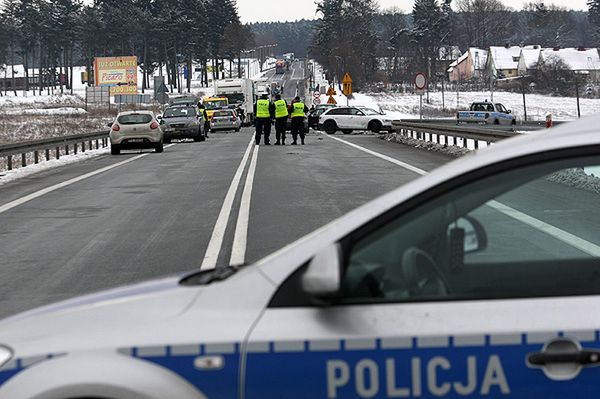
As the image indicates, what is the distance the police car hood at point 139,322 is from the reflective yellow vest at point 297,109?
100ft

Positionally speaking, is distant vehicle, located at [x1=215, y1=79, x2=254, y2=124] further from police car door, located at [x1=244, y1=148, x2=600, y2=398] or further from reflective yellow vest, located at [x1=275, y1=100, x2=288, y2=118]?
police car door, located at [x1=244, y1=148, x2=600, y2=398]

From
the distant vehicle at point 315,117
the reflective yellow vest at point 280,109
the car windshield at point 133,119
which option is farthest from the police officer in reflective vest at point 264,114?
the distant vehicle at point 315,117

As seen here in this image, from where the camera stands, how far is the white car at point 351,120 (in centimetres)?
5088

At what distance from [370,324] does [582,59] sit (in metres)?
166

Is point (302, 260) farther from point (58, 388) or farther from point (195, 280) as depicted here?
point (58, 388)

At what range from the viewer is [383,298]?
3.38 metres

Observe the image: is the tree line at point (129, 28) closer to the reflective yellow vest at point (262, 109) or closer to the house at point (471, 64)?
the house at point (471, 64)

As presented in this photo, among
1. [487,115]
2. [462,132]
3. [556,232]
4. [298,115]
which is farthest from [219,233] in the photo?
[487,115]

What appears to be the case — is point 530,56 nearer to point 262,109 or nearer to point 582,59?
point 582,59

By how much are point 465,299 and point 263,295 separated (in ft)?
2.14

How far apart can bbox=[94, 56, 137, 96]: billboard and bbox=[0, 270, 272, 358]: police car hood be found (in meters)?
104

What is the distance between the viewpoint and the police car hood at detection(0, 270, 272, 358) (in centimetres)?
338

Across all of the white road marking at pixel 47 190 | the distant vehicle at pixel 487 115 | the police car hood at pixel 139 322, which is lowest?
the white road marking at pixel 47 190

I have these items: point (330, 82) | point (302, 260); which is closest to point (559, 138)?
point (302, 260)
